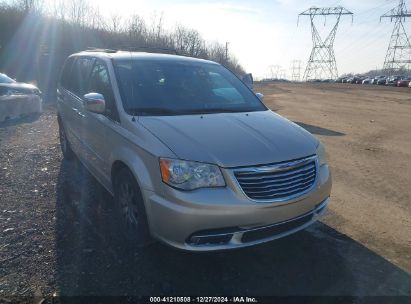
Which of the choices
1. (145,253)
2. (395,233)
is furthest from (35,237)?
(395,233)

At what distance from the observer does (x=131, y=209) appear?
3662mm

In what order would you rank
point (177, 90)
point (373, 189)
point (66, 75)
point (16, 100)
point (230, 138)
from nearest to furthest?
point (230, 138), point (177, 90), point (373, 189), point (66, 75), point (16, 100)

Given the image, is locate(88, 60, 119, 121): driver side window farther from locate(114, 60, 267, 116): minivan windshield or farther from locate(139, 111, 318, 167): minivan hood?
locate(139, 111, 318, 167): minivan hood

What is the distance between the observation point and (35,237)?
4.02 meters

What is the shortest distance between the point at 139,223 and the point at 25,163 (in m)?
4.33

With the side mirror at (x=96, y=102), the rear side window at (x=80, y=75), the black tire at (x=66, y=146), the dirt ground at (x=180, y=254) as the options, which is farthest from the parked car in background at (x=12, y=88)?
the side mirror at (x=96, y=102)

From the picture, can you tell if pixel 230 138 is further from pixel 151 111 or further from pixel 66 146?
pixel 66 146

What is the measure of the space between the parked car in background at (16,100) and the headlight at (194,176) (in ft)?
32.4

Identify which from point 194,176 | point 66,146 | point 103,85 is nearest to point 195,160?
point 194,176

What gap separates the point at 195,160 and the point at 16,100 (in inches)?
415

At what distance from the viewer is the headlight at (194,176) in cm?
307

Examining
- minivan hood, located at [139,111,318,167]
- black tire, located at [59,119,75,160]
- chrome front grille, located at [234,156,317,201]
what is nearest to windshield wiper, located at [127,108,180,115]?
minivan hood, located at [139,111,318,167]

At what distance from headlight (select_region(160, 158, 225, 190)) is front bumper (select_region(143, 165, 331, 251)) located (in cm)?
6

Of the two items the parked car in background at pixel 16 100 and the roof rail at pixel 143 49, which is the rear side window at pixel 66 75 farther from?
the parked car in background at pixel 16 100
